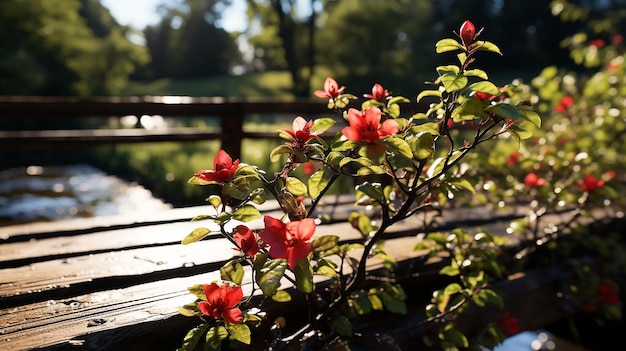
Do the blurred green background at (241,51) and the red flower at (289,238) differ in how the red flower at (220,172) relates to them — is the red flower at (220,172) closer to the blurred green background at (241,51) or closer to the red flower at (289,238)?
the red flower at (289,238)

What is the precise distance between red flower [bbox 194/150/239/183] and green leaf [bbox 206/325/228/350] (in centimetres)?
38

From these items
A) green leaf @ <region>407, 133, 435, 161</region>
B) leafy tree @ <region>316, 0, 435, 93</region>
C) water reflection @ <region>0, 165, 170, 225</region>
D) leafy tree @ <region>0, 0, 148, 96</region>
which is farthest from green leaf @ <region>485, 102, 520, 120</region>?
leafy tree @ <region>316, 0, 435, 93</region>

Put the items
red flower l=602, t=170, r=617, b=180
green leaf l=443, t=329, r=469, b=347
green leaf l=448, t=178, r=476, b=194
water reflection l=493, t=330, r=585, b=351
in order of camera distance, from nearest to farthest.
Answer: green leaf l=448, t=178, r=476, b=194
green leaf l=443, t=329, r=469, b=347
red flower l=602, t=170, r=617, b=180
water reflection l=493, t=330, r=585, b=351

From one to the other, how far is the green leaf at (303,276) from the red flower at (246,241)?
0.14 metres

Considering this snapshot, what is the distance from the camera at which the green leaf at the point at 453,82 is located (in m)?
1.18

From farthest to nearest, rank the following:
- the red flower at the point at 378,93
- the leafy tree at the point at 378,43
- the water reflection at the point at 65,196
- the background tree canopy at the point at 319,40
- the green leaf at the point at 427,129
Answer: the leafy tree at the point at 378,43
the background tree canopy at the point at 319,40
the water reflection at the point at 65,196
the red flower at the point at 378,93
the green leaf at the point at 427,129

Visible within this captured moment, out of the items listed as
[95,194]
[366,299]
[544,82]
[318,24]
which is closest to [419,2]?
[318,24]

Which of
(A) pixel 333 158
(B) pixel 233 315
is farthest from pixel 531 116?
(B) pixel 233 315

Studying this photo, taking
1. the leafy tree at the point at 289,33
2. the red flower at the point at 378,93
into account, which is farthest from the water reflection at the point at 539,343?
the leafy tree at the point at 289,33

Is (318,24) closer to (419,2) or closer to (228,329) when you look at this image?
(419,2)

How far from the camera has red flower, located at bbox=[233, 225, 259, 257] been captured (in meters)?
1.22

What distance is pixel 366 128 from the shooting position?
1.17m

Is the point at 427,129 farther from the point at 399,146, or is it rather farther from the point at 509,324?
the point at 509,324

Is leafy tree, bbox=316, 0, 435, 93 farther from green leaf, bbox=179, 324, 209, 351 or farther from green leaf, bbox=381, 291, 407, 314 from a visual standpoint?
green leaf, bbox=179, 324, 209, 351
